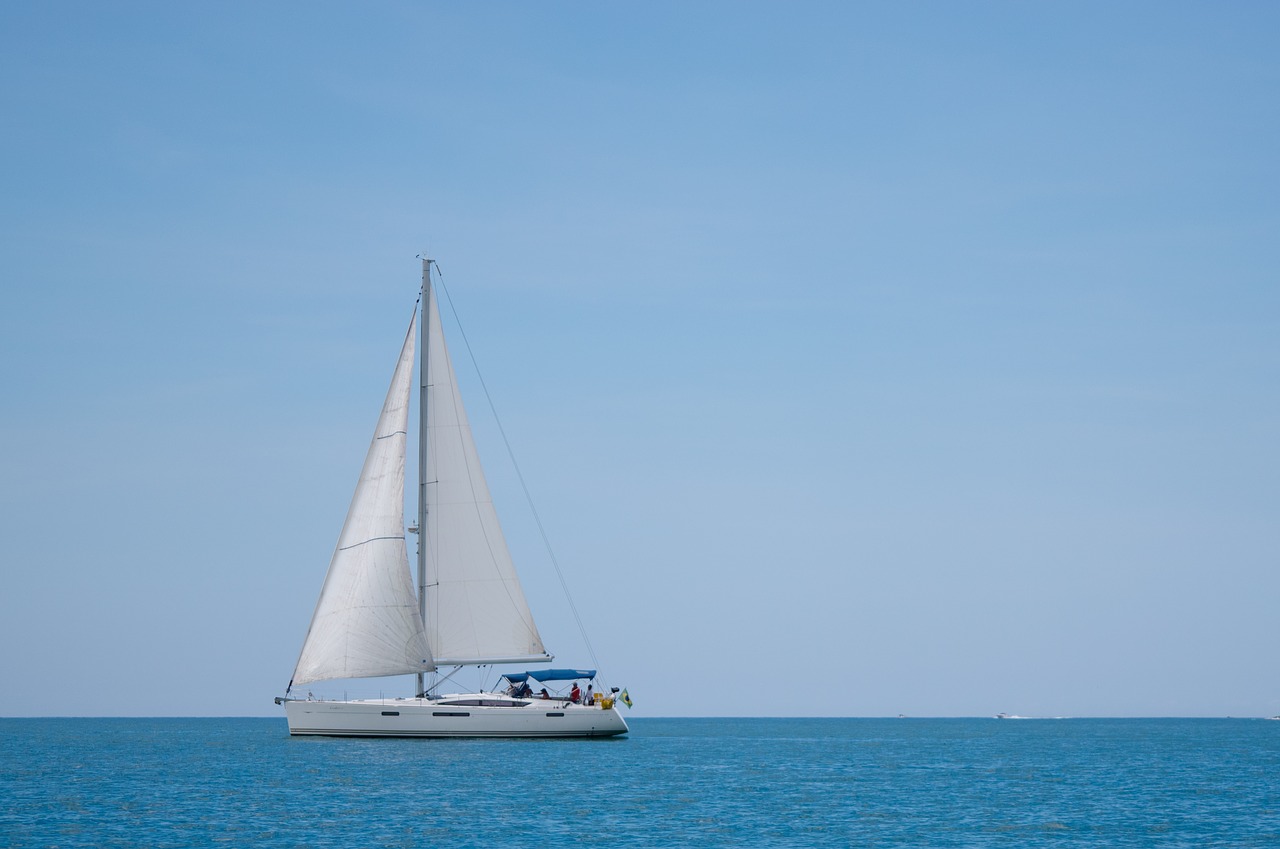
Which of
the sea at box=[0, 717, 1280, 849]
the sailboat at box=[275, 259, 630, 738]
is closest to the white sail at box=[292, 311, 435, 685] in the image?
the sailboat at box=[275, 259, 630, 738]

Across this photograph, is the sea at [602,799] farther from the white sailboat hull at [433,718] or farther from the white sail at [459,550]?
the white sail at [459,550]

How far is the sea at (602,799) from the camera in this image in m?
39.6

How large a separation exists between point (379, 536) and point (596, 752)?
16.8 m

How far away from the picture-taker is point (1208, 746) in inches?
4409

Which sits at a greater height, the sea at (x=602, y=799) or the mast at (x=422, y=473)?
the mast at (x=422, y=473)

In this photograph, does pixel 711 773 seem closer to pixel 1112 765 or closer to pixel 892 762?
pixel 892 762

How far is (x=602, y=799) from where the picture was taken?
48188 mm

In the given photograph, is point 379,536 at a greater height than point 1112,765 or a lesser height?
greater

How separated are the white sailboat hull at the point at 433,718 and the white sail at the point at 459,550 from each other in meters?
2.74

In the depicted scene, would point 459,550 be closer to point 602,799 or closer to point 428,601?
point 428,601

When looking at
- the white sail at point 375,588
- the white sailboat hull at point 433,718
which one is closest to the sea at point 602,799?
the white sailboat hull at point 433,718

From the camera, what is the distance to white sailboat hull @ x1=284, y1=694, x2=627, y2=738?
62.9 meters

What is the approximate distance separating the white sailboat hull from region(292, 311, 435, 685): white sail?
1.52 m

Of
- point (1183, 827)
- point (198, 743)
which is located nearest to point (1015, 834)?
point (1183, 827)
